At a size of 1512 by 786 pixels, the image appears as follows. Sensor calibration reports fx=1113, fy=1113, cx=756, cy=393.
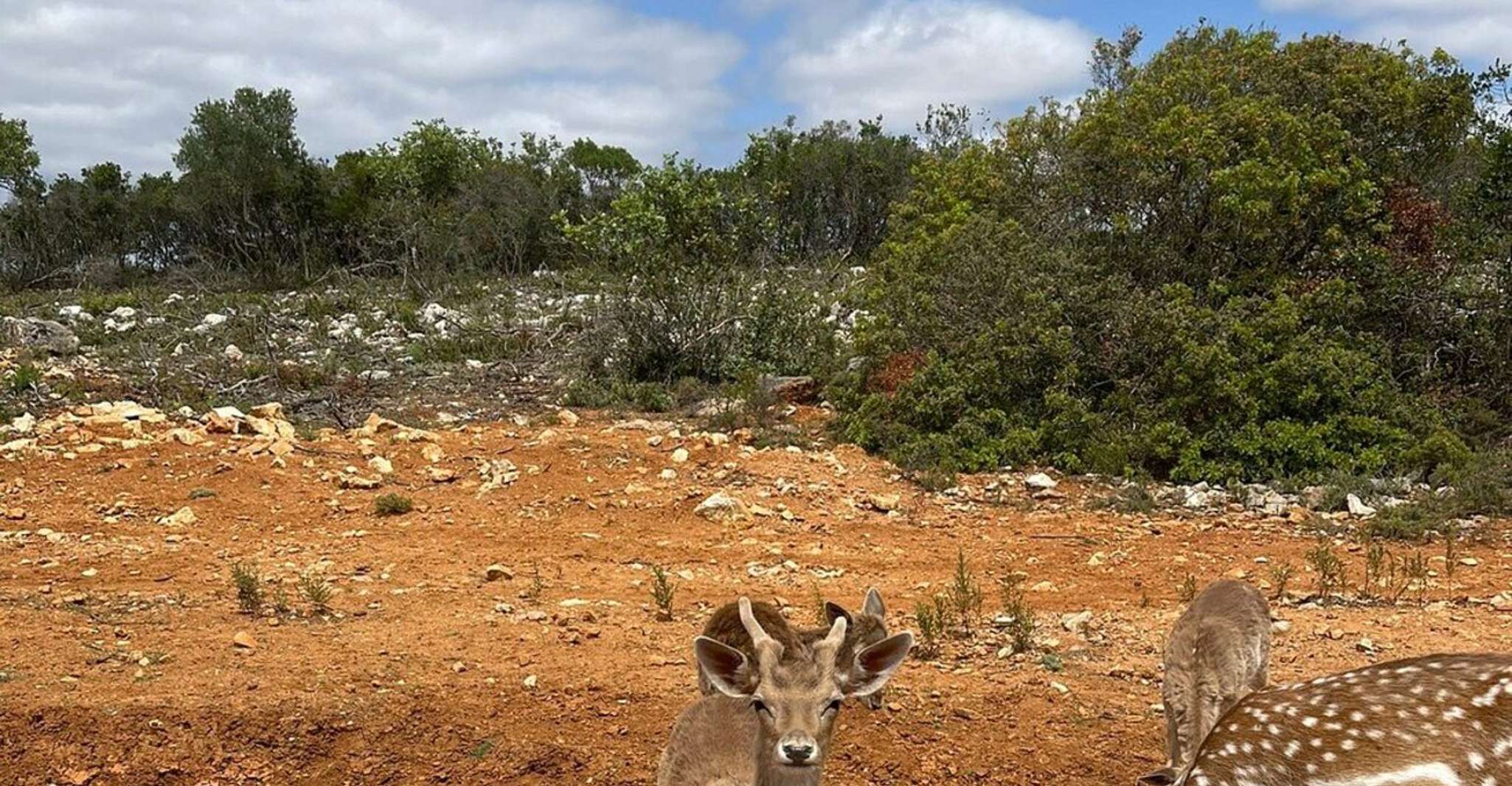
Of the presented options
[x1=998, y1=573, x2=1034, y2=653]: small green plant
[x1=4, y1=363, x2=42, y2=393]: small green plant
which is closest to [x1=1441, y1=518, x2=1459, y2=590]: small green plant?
[x1=998, y1=573, x2=1034, y2=653]: small green plant

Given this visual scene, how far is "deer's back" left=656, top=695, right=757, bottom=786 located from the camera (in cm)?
476

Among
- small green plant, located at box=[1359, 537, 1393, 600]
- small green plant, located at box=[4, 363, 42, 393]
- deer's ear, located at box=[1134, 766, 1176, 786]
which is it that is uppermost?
deer's ear, located at box=[1134, 766, 1176, 786]

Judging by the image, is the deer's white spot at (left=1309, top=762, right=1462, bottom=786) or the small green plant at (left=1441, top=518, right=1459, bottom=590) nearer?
the deer's white spot at (left=1309, top=762, right=1462, bottom=786)

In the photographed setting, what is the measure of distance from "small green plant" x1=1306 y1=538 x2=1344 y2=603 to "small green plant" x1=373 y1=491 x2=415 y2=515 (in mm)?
7950

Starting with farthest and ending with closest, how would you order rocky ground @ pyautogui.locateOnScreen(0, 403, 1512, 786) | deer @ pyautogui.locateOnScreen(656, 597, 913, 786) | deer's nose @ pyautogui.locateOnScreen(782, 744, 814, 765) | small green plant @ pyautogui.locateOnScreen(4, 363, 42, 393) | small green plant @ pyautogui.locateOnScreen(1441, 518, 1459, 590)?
small green plant @ pyautogui.locateOnScreen(4, 363, 42, 393) → small green plant @ pyautogui.locateOnScreen(1441, 518, 1459, 590) → rocky ground @ pyautogui.locateOnScreen(0, 403, 1512, 786) → deer @ pyautogui.locateOnScreen(656, 597, 913, 786) → deer's nose @ pyautogui.locateOnScreen(782, 744, 814, 765)

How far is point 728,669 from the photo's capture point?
443cm

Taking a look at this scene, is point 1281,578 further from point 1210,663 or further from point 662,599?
point 662,599

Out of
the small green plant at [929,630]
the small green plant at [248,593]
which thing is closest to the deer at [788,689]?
the small green plant at [929,630]

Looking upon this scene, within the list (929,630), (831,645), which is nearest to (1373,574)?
(929,630)

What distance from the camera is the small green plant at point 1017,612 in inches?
281

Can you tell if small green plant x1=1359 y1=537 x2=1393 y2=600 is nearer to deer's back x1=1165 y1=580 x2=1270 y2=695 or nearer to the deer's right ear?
deer's back x1=1165 y1=580 x2=1270 y2=695

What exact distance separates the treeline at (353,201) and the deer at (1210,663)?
2719 cm

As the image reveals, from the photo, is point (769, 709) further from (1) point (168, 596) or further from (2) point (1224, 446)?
(2) point (1224, 446)

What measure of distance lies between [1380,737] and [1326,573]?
196 inches
